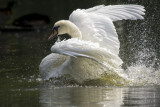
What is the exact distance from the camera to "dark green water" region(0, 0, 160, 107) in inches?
276

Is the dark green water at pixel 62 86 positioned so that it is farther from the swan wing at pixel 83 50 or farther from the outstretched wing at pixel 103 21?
the outstretched wing at pixel 103 21

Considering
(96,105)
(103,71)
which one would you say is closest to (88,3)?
(103,71)

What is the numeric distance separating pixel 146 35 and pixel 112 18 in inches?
193

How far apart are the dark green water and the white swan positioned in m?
0.32

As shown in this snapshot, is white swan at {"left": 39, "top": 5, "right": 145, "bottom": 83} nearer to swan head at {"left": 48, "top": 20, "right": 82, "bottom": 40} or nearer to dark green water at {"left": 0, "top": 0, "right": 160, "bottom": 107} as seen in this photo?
swan head at {"left": 48, "top": 20, "right": 82, "bottom": 40}

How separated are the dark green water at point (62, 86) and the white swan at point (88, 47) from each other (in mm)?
317

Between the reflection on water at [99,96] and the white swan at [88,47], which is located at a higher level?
the white swan at [88,47]

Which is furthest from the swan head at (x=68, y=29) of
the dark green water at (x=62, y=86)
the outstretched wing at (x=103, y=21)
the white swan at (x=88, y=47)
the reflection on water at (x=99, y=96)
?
the reflection on water at (x=99, y=96)

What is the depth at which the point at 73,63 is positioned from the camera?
8609mm

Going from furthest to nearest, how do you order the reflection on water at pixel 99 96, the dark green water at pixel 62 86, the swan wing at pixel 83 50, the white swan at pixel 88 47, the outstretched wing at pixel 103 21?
the outstretched wing at pixel 103 21, the white swan at pixel 88 47, the swan wing at pixel 83 50, the dark green water at pixel 62 86, the reflection on water at pixel 99 96

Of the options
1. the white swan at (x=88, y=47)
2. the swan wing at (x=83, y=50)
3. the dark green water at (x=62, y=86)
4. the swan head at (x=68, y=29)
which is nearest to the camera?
the dark green water at (x=62, y=86)

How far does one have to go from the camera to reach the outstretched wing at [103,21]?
30.2 ft

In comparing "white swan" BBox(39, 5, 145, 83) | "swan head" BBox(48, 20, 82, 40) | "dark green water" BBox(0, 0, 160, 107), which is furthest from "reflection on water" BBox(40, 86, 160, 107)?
"swan head" BBox(48, 20, 82, 40)

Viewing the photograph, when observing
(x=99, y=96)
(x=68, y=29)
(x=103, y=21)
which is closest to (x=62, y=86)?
(x=68, y=29)
